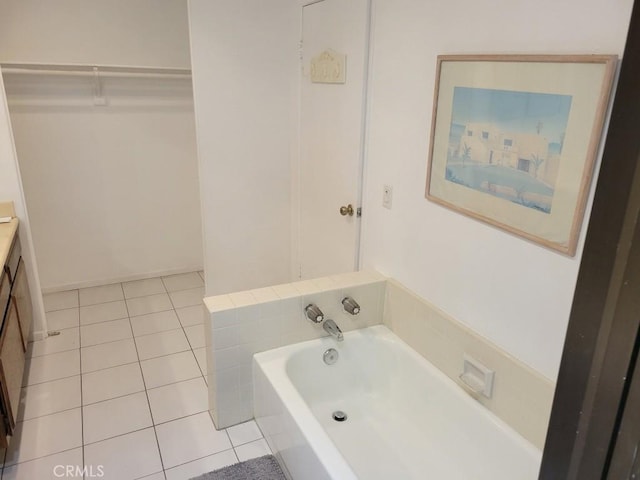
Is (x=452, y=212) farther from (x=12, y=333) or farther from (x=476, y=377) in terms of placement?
(x=12, y=333)

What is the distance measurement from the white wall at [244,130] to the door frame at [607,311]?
2.68 meters

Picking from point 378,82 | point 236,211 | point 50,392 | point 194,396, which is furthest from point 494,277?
point 50,392

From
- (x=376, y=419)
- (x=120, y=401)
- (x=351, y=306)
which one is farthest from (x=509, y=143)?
(x=120, y=401)

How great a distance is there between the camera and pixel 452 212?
1932mm

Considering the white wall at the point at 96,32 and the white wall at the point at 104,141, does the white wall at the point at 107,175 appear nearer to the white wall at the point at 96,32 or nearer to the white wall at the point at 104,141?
the white wall at the point at 104,141

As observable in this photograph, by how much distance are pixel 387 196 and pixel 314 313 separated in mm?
662

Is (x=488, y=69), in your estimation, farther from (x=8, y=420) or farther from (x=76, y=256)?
(x=76, y=256)

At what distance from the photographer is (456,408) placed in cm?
197

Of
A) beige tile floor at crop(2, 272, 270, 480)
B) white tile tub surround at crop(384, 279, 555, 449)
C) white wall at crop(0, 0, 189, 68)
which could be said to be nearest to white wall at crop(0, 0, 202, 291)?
white wall at crop(0, 0, 189, 68)

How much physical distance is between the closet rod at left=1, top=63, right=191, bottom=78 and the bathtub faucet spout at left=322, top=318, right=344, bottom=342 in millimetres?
2266

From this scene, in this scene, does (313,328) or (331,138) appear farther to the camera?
(331,138)

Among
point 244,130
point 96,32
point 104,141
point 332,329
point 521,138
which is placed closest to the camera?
point 521,138

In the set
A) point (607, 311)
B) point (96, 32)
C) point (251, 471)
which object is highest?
point (96, 32)

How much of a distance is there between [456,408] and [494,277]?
1.93 ft
